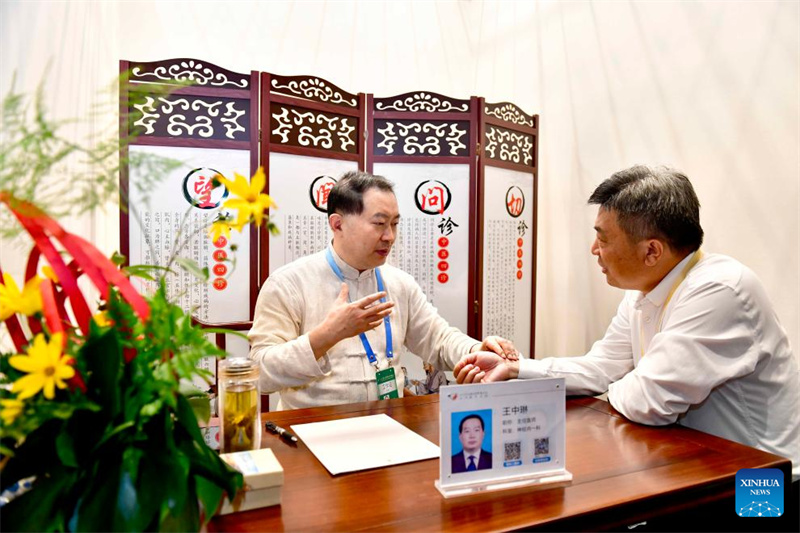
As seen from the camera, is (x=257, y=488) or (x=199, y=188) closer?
(x=257, y=488)

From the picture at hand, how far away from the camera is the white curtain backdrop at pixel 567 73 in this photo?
8.39 feet

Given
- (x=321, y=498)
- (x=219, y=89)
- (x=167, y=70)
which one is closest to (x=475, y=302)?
(x=219, y=89)

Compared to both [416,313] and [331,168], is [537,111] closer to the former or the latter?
[331,168]

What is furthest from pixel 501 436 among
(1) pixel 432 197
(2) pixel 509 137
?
(2) pixel 509 137

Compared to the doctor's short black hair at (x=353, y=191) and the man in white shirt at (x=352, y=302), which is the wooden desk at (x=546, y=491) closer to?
the man in white shirt at (x=352, y=302)

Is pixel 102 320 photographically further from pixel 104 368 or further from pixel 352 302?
pixel 352 302

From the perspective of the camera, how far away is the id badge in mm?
2059

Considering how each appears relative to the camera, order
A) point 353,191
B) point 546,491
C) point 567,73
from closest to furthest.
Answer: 1. point 546,491
2. point 353,191
3. point 567,73

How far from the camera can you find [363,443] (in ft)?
4.35

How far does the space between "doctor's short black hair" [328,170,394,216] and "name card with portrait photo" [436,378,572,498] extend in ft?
4.13

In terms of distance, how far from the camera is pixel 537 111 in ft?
13.9

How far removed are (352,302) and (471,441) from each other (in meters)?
1.02

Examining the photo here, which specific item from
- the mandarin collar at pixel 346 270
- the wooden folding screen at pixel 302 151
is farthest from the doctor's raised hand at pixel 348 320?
the wooden folding screen at pixel 302 151

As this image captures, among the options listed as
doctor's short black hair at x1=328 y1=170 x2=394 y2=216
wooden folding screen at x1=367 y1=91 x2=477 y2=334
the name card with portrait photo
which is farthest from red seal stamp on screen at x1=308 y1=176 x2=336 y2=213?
the name card with portrait photo
